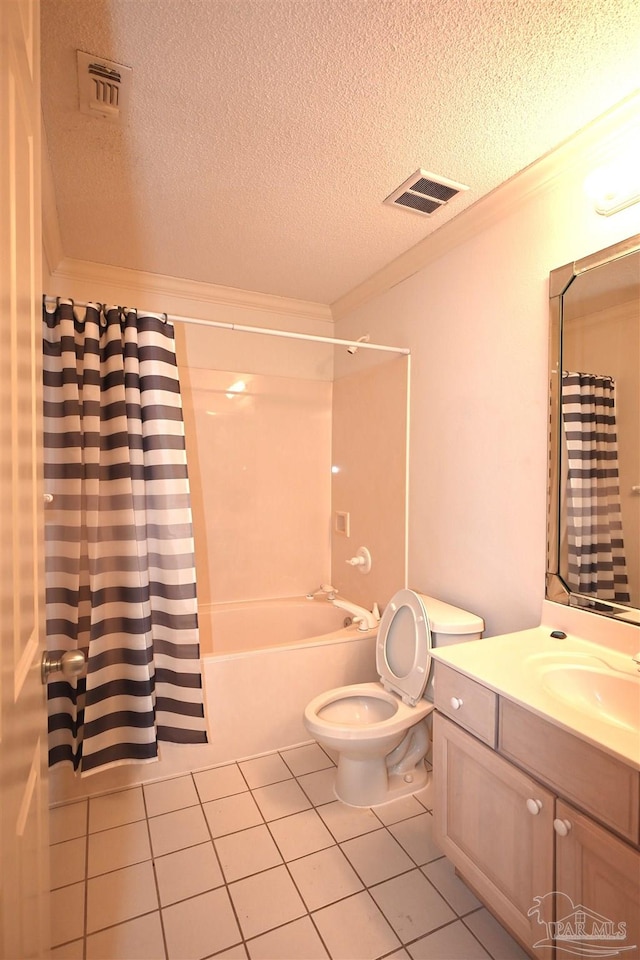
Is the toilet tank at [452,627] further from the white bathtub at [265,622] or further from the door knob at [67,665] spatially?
the door knob at [67,665]

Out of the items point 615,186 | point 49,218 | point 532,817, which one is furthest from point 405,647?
point 49,218

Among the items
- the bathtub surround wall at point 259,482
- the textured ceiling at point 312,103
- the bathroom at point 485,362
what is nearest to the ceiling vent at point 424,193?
the textured ceiling at point 312,103

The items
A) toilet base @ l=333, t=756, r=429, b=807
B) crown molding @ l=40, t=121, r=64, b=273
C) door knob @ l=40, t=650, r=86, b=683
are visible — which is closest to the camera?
door knob @ l=40, t=650, r=86, b=683

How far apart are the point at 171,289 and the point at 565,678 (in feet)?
8.62

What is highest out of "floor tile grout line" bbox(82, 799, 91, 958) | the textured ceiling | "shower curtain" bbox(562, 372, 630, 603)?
the textured ceiling

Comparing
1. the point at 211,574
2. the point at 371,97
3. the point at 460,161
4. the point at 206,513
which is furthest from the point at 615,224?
the point at 211,574

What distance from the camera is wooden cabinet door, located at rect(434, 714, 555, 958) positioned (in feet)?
3.70

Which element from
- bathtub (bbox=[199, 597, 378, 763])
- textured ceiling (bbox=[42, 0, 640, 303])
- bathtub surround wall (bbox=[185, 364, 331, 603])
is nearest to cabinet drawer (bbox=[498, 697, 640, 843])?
bathtub (bbox=[199, 597, 378, 763])

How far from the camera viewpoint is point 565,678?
1330 millimetres

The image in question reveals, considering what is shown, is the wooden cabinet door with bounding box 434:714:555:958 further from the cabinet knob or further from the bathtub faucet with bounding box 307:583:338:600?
the bathtub faucet with bounding box 307:583:338:600

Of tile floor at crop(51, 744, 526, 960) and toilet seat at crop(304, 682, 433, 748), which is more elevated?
toilet seat at crop(304, 682, 433, 748)

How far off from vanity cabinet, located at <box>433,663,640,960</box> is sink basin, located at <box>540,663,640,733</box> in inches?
6.6

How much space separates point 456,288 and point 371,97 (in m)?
0.88

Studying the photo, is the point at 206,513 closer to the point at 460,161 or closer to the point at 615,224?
the point at 460,161
